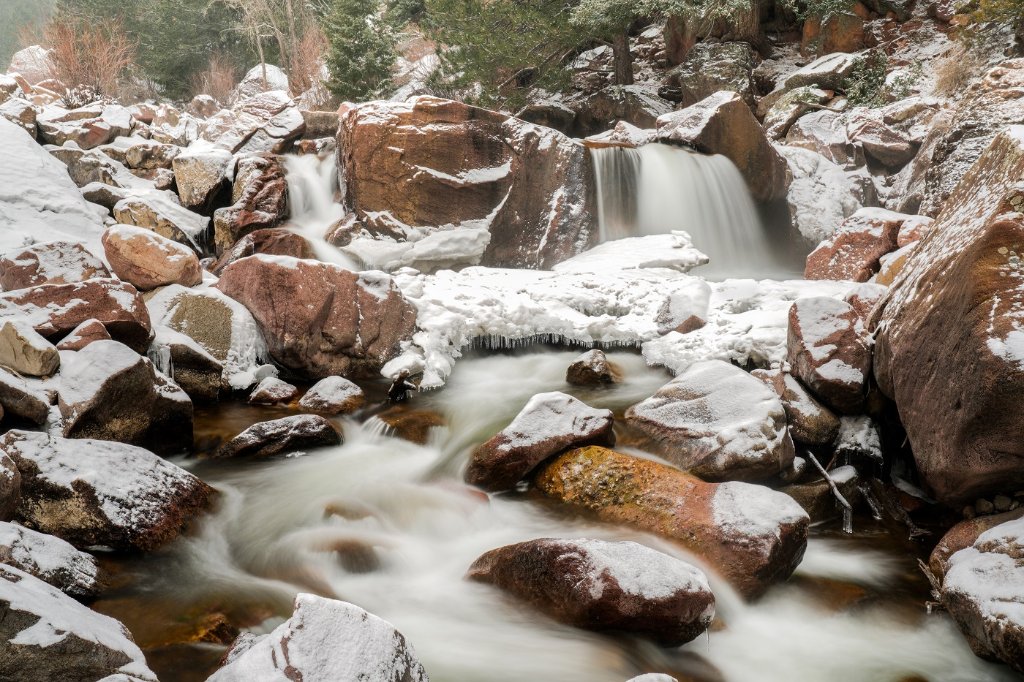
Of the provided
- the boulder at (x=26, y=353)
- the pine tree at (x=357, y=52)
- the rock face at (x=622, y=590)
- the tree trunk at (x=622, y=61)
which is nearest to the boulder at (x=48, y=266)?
the boulder at (x=26, y=353)

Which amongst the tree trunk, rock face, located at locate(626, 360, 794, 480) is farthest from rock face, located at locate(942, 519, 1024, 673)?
the tree trunk

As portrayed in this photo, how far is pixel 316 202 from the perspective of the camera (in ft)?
34.7

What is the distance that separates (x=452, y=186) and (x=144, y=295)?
172 inches

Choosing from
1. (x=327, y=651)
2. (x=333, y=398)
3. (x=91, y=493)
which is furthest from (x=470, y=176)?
(x=327, y=651)

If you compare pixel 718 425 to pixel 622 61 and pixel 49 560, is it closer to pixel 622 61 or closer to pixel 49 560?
pixel 49 560

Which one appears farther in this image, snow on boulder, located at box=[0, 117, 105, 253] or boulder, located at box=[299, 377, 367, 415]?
snow on boulder, located at box=[0, 117, 105, 253]

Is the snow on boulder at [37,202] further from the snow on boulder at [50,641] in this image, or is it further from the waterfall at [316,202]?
the snow on boulder at [50,641]

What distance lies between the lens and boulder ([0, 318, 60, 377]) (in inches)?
173

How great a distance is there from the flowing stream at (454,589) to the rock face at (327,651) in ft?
2.76

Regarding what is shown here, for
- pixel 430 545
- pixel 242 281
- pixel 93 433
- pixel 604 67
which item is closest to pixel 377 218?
pixel 242 281

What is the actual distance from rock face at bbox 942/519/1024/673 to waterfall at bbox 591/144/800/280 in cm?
717

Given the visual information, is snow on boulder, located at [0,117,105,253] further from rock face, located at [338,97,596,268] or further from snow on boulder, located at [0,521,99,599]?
snow on boulder, located at [0,521,99,599]

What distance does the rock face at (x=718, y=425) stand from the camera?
402cm

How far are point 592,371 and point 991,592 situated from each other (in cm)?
369
